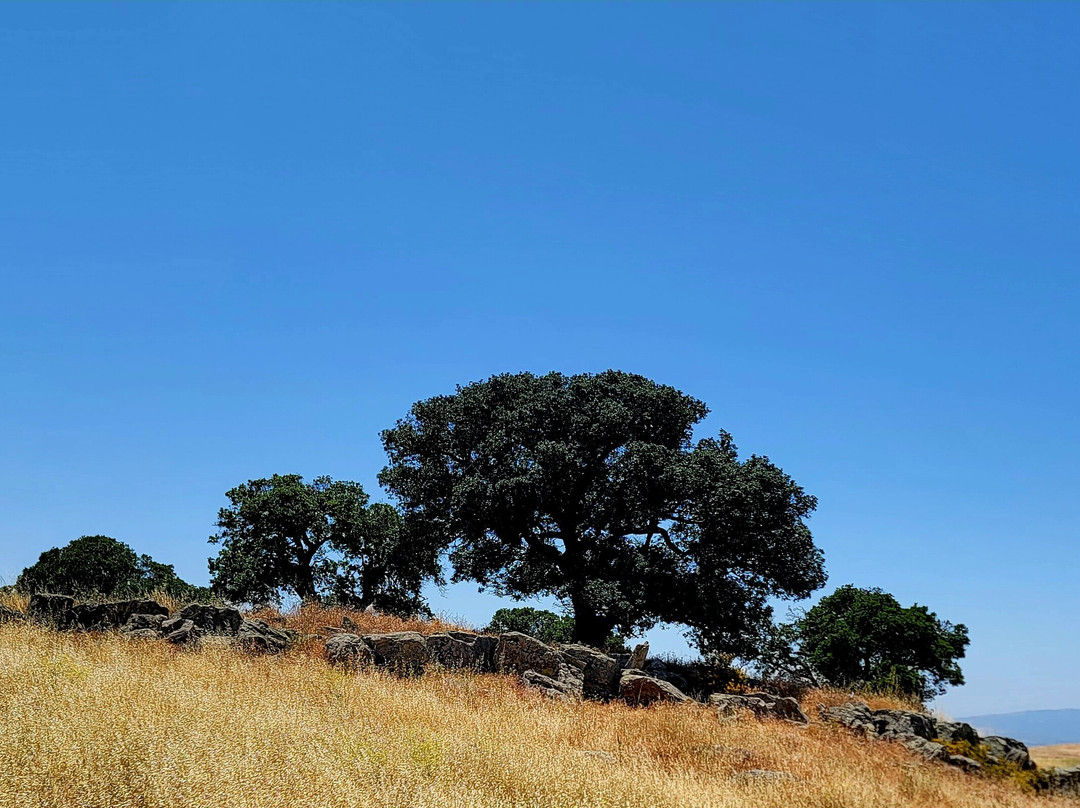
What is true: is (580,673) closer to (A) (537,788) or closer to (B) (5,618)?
(A) (537,788)

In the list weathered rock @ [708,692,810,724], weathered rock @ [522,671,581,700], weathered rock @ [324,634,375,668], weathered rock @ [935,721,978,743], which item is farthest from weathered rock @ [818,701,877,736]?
weathered rock @ [324,634,375,668]

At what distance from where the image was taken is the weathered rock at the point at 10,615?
18672 millimetres

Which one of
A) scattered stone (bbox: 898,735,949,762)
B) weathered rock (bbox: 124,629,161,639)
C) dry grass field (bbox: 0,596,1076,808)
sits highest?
weathered rock (bbox: 124,629,161,639)

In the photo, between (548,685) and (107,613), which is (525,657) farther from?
(107,613)

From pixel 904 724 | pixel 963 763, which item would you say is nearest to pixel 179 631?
pixel 904 724

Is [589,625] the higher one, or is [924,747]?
[589,625]

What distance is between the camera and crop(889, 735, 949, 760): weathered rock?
53.7 feet

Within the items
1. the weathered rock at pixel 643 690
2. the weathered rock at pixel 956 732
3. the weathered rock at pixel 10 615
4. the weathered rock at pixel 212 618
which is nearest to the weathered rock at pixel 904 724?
the weathered rock at pixel 956 732

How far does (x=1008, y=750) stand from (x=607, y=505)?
42.7 ft

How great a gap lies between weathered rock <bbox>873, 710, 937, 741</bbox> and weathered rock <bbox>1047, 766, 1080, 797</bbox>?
3.02m

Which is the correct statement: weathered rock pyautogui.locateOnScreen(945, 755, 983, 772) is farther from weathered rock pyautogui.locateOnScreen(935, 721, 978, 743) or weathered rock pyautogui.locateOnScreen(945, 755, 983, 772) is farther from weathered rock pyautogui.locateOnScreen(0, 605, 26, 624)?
weathered rock pyautogui.locateOnScreen(0, 605, 26, 624)

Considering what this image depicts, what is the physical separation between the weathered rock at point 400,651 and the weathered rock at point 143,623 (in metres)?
5.07

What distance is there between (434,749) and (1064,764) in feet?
45.9

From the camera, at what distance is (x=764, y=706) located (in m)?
19.5
